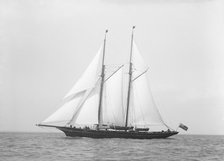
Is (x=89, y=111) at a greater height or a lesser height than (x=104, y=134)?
greater

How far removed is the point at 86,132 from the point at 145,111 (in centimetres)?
941

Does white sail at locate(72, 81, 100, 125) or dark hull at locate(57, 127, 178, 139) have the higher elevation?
white sail at locate(72, 81, 100, 125)

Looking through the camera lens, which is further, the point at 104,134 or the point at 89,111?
the point at 104,134

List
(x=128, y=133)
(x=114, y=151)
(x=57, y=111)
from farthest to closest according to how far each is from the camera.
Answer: (x=128, y=133)
(x=57, y=111)
(x=114, y=151)

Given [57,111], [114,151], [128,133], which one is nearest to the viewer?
[114,151]

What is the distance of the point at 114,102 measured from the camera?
7762cm

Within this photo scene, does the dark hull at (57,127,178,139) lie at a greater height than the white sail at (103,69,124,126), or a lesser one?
lesser

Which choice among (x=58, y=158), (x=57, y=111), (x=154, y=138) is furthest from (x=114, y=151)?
(x=154, y=138)

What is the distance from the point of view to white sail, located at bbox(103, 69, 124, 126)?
7750 centimetres

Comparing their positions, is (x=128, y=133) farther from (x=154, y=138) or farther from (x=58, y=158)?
(x=58, y=158)

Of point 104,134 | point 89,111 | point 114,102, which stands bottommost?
point 104,134

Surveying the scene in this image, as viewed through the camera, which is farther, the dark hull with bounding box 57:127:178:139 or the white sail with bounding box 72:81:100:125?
the dark hull with bounding box 57:127:178:139

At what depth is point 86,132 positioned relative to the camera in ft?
254

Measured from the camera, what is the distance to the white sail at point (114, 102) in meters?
77.5
